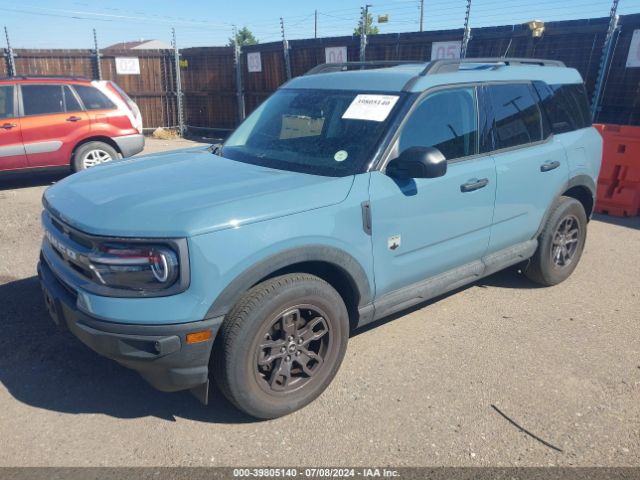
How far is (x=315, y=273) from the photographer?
313 centimetres

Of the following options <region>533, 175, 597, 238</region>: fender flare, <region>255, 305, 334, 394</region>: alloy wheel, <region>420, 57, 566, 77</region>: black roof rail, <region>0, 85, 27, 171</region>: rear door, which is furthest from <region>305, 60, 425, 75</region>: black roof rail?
<region>0, 85, 27, 171</region>: rear door

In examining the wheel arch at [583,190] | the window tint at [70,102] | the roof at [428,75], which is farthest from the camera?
the window tint at [70,102]

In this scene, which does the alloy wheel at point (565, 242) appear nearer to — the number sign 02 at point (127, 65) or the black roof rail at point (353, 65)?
the black roof rail at point (353, 65)

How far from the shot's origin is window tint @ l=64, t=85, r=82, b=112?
8.55 metres

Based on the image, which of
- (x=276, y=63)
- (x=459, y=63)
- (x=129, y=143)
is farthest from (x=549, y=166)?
(x=276, y=63)

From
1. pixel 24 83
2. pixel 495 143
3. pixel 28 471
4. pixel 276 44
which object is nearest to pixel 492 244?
pixel 495 143

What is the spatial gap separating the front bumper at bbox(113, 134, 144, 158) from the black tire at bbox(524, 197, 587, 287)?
7.00 m

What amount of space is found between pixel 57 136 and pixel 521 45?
27.5ft

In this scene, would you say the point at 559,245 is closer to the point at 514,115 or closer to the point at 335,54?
the point at 514,115

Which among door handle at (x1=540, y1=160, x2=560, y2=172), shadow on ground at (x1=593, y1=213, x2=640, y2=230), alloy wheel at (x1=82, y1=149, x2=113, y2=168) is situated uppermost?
door handle at (x1=540, y1=160, x2=560, y2=172)

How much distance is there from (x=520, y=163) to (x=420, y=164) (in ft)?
4.57

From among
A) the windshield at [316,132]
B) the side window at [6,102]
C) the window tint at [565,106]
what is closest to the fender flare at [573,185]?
the window tint at [565,106]

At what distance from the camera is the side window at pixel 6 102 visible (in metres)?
8.09

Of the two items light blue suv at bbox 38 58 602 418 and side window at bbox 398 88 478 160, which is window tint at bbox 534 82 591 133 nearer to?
light blue suv at bbox 38 58 602 418
